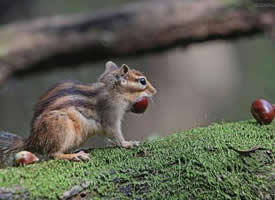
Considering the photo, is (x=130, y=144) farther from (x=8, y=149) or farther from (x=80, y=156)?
(x=8, y=149)

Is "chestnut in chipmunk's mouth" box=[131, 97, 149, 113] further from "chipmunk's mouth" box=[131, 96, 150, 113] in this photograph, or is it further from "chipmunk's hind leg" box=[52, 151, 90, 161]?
"chipmunk's hind leg" box=[52, 151, 90, 161]

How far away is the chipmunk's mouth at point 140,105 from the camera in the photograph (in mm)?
3604

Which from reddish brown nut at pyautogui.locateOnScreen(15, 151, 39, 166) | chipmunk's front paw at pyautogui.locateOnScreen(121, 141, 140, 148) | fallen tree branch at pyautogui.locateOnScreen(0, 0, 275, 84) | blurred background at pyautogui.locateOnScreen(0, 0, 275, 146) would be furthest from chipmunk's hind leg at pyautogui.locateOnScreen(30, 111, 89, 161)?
blurred background at pyautogui.locateOnScreen(0, 0, 275, 146)

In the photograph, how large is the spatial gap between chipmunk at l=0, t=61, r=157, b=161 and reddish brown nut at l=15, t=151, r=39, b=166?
4.7 inches

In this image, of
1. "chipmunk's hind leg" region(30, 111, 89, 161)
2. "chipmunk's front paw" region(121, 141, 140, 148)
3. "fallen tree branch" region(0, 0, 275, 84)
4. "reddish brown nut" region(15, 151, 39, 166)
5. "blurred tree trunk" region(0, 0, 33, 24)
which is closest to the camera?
"reddish brown nut" region(15, 151, 39, 166)

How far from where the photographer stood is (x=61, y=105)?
3203mm

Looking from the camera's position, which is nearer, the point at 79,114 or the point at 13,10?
the point at 79,114

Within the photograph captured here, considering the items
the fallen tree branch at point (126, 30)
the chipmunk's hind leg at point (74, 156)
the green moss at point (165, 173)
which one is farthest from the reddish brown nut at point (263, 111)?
the fallen tree branch at point (126, 30)

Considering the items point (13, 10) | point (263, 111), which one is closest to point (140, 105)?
point (263, 111)

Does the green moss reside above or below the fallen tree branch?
below

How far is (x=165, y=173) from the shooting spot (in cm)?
282

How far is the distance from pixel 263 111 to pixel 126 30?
3697 mm

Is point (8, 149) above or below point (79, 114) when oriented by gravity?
below

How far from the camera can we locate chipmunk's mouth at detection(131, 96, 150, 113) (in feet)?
11.8
